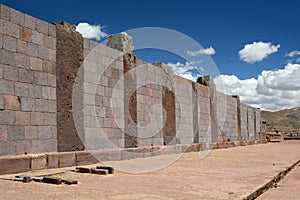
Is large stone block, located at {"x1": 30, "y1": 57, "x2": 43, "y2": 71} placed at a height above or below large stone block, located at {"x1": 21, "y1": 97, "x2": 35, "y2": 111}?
above

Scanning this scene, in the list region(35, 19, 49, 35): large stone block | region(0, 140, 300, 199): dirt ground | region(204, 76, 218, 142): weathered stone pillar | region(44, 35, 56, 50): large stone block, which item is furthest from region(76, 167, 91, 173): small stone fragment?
region(204, 76, 218, 142): weathered stone pillar

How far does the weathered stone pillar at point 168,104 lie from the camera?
39.5 ft

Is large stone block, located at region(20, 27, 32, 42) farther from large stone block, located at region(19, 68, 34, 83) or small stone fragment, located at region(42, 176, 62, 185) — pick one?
small stone fragment, located at region(42, 176, 62, 185)

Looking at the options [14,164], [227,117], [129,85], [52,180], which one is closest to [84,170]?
[14,164]

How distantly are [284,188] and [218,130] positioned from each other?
1178 cm

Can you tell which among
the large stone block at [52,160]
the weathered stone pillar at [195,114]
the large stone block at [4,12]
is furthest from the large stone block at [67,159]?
the weathered stone pillar at [195,114]

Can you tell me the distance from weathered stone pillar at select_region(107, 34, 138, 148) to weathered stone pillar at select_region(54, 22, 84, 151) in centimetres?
197

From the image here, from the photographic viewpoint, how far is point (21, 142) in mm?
6289

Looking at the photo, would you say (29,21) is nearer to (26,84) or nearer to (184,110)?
(26,84)

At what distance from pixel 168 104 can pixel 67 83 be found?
5427 mm

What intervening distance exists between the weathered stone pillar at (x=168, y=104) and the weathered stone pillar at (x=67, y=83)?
4532 millimetres

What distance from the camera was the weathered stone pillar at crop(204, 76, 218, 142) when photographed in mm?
16531

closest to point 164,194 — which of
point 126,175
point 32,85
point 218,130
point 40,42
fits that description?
point 126,175

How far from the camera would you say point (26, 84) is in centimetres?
650
